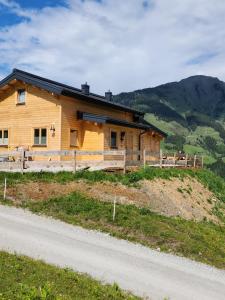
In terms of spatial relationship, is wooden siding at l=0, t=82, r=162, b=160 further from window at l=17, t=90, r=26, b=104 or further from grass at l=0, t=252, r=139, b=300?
grass at l=0, t=252, r=139, b=300

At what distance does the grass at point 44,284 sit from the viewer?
8.16 m

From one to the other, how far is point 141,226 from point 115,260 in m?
4.07

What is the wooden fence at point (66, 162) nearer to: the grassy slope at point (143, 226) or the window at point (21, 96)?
the window at point (21, 96)

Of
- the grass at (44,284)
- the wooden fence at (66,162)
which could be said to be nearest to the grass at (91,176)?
the wooden fence at (66,162)

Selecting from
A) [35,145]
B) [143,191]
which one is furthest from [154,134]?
[143,191]

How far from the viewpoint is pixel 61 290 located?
29.0 feet

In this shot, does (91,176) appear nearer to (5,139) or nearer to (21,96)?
(21,96)

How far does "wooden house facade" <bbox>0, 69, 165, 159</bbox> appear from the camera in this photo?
34000 mm

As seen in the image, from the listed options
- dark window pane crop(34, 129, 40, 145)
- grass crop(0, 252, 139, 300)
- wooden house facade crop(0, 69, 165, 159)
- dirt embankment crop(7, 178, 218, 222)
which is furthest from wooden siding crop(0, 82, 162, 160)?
grass crop(0, 252, 139, 300)

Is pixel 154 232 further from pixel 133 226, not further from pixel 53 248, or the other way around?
pixel 53 248

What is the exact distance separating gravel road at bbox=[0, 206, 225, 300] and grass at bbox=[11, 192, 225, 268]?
760mm

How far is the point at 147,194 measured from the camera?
78.4 feet

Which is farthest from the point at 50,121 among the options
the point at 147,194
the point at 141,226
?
the point at 141,226

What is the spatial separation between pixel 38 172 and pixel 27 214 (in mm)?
7281
